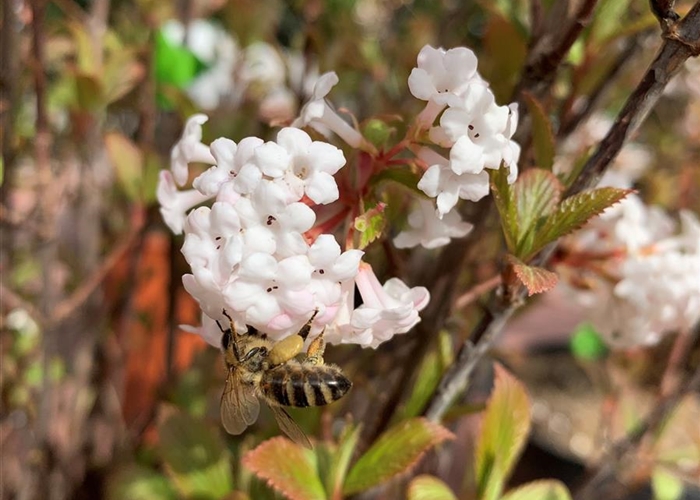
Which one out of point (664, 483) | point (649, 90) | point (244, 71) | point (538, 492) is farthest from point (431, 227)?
point (244, 71)

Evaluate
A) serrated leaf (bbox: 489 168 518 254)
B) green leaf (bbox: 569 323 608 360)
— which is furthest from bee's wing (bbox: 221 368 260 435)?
green leaf (bbox: 569 323 608 360)

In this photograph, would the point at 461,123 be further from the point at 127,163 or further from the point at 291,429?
the point at 127,163

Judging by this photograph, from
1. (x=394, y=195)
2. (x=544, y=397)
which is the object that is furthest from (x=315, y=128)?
(x=544, y=397)

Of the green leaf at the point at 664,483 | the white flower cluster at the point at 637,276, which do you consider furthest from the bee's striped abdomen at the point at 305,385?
the green leaf at the point at 664,483

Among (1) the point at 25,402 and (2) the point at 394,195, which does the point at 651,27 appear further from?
(1) the point at 25,402

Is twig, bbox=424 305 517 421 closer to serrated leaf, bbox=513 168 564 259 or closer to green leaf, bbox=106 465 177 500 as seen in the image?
serrated leaf, bbox=513 168 564 259
